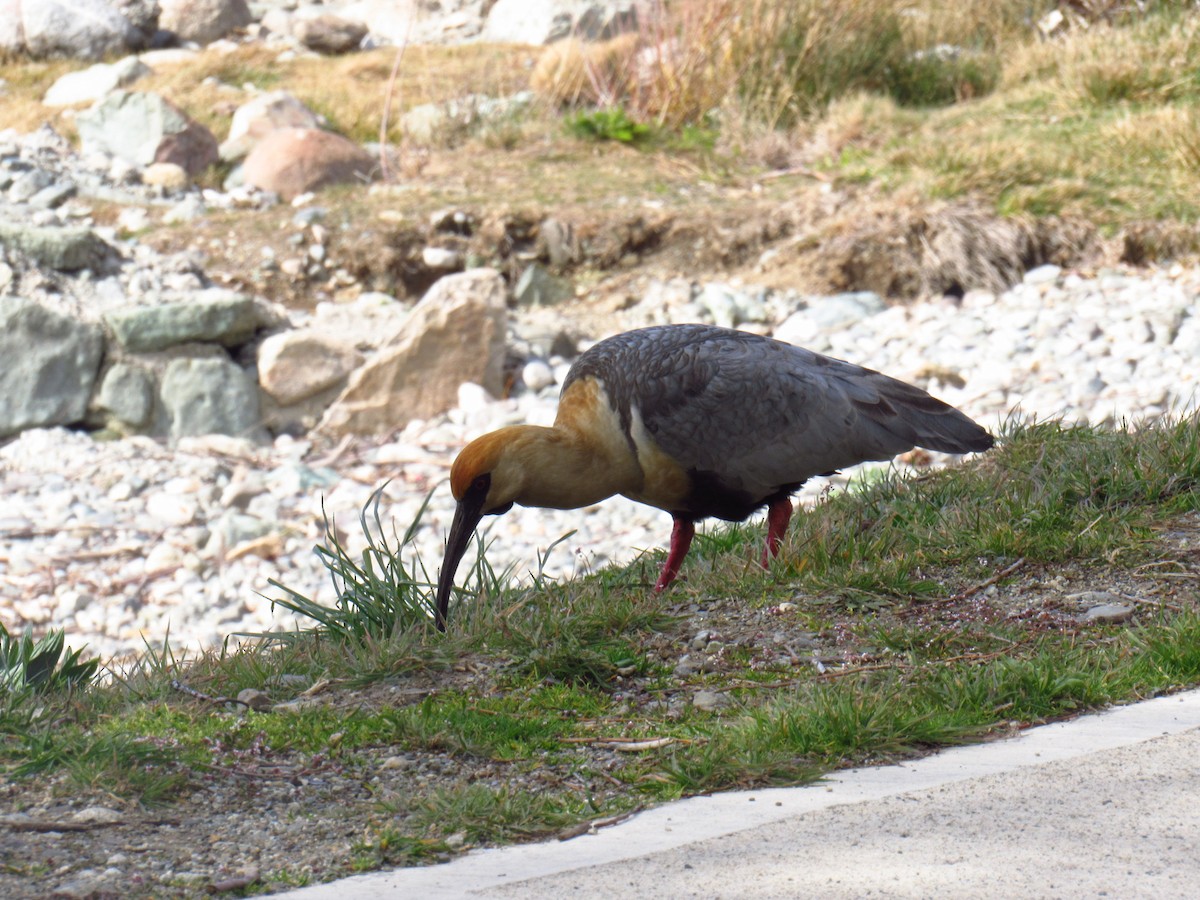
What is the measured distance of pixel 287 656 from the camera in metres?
4.05

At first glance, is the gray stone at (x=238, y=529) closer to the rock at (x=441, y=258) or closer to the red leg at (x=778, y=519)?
the rock at (x=441, y=258)

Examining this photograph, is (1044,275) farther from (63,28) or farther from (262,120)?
(63,28)

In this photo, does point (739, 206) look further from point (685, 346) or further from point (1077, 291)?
point (685, 346)

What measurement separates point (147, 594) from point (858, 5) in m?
8.77

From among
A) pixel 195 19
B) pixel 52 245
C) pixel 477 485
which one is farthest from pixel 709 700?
pixel 195 19

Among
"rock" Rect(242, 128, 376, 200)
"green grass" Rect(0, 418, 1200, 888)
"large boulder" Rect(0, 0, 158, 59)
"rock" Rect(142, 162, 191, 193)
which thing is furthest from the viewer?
"large boulder" Rect(0, 0, 158, 59)

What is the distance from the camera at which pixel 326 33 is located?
18312 mm

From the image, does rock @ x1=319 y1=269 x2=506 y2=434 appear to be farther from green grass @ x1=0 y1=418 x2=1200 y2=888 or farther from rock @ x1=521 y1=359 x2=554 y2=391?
green grass @ x1=0 y1=418 x2=1200 y2=888

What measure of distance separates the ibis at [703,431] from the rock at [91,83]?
12.0 metres

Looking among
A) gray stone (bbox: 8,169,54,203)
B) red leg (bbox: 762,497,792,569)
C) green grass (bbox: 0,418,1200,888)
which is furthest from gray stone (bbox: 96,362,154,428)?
red leg (bbox: 762,497,792,569)

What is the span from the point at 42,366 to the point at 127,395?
1.94 feet

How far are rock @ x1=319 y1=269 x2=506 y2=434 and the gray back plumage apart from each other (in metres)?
4.86

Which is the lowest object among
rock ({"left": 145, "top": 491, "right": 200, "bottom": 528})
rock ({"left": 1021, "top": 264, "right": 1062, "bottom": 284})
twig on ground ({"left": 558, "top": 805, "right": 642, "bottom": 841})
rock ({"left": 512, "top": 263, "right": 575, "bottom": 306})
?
rock ({"left": 145, "top": 491, "right": 200, "bottom": 528})

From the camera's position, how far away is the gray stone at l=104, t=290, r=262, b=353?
965 centimetres
